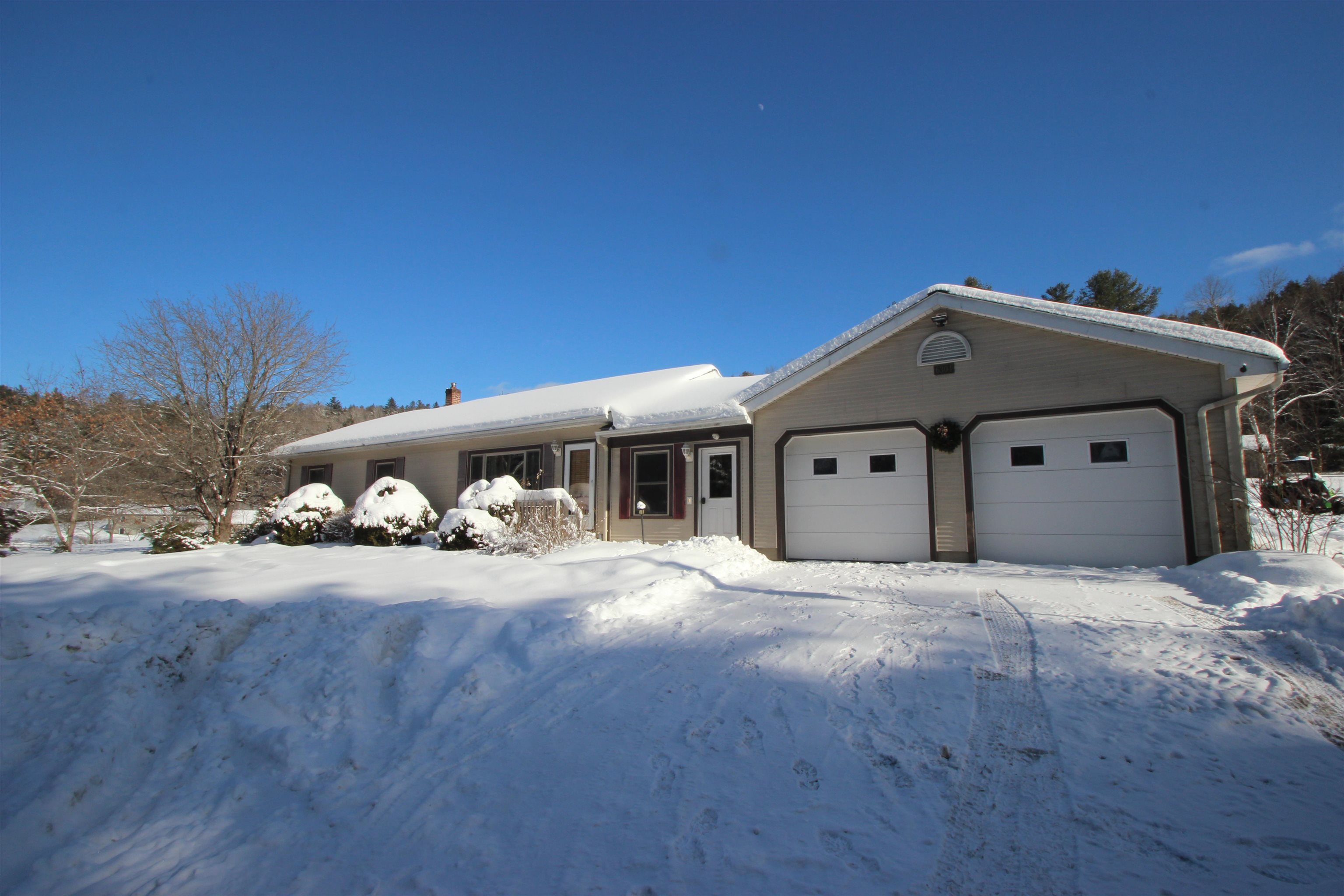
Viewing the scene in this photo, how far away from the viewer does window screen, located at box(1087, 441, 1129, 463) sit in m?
8.34

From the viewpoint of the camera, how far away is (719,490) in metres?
11.4

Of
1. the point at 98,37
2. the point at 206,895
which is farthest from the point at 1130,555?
the point at 98,37

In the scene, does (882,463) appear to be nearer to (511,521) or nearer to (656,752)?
(511,521)

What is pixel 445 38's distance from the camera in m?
9.98

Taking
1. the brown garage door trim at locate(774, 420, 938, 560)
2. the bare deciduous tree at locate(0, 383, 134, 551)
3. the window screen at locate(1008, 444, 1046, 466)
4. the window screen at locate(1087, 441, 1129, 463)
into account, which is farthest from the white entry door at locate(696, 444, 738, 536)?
the bare deciduous tree at locate(0, 383, 134, 551)

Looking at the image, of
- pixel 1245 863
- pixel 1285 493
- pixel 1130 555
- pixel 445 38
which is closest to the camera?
pixel 1245 863

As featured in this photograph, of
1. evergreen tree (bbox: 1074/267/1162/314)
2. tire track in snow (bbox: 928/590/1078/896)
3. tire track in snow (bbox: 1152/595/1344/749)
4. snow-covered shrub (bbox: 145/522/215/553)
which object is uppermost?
evergreen tree (bbox: 1074/267/1162/314)

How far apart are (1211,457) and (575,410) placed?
33.8 ft

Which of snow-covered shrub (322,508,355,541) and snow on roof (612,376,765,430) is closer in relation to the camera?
snow on roof (612,376,765,430)

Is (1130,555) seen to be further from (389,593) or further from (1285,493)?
(389,593)

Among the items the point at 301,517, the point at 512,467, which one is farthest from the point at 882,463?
the point at 301,517

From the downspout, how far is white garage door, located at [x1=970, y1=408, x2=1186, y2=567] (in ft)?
0.94

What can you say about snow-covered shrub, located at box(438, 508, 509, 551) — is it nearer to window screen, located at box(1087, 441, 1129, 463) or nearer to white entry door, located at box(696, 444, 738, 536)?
white entry door, located at box(696, 444, 738, 536)

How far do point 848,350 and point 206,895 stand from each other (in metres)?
9.68
